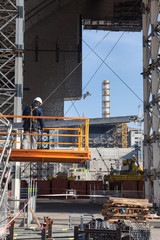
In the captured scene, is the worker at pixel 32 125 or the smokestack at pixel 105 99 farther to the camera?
the smokestack at pixel 105 99

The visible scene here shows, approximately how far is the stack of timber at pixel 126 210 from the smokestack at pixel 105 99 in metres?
88.6

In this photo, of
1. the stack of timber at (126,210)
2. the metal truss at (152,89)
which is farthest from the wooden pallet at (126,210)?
the metal truss at (152,89)

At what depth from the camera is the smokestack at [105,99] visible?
104812 mm

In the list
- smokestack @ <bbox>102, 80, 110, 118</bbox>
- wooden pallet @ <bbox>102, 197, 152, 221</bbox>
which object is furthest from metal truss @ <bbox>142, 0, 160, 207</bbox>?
smokestack @ <bbox>102, 80, 110, 118</bbox>

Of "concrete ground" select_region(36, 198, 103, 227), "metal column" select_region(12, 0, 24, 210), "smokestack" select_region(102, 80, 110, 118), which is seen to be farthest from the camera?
"smokestack" select_region(102, 80, 110, 118)

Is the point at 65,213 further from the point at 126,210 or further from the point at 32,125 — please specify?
the point at 32,125

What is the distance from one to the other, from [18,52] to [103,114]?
274 ft

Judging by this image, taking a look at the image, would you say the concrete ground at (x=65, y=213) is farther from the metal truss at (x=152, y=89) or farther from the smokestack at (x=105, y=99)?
the smokestack at (x=105, y=99)

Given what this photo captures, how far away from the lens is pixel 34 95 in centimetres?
3525

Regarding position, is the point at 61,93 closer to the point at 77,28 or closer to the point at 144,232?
the point at 77,28

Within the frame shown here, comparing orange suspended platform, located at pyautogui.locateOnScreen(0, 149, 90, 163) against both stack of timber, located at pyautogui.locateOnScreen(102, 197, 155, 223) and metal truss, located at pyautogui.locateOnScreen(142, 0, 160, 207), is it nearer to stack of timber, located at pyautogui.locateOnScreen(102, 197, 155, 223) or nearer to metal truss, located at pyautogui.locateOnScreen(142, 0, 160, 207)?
stack of timber, located at pyautogui.locateOnScreen(102, 197, 155, 223)

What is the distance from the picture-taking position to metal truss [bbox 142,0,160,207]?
898 inches

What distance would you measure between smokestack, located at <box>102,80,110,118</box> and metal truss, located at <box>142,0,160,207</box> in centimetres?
7833

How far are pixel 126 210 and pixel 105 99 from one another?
3554 inches
